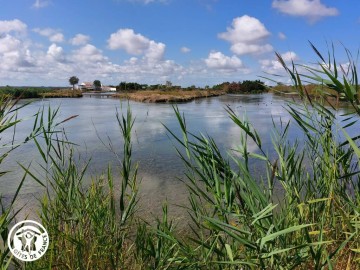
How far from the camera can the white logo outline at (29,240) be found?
171 cm

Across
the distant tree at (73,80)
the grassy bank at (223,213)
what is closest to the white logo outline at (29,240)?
the grassy bank at (223,213)

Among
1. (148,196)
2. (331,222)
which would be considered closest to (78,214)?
(331,222)

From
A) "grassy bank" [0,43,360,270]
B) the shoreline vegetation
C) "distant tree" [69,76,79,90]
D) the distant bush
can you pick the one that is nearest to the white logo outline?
→ "grassy bank" [0,43,360,270]

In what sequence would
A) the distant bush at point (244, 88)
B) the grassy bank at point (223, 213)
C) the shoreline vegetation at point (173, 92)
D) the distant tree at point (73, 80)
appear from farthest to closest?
the distant tree at point (73, 80)
the distant bush at point (244, 88)
the shoreline vegetation at point (173, 92)
the grassy bank at point (223, 213)

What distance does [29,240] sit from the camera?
5.69ft

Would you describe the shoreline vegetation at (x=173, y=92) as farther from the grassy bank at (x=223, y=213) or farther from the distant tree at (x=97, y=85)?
the distant tree at (x=97, y=85)

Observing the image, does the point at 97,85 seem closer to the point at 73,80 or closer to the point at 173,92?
the point at 73,80

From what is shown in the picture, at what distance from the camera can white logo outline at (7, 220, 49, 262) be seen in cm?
171

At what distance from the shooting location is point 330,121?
2031 millimetres

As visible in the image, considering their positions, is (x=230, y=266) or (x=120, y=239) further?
(x=120, y=239)

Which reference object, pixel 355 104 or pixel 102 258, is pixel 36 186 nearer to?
pixel 102 258

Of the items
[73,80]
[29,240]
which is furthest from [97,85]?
[29,240]

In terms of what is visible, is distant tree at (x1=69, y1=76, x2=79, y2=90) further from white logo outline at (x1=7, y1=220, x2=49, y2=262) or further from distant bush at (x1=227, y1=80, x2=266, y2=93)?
white logo outline at (x1=7, y1=220, x2=49, y2=262)

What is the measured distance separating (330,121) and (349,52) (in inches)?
17.1
